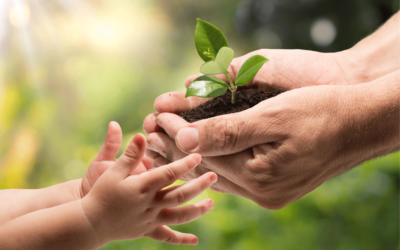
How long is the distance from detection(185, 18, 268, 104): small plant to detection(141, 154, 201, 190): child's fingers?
0.46 feet

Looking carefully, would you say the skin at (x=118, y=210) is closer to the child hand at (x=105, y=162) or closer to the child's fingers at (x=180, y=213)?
the child's fingers at (x=180, y=213)

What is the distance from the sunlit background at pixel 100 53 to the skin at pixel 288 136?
1027 millimetres

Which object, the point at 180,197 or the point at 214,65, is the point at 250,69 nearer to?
the point at 214,65

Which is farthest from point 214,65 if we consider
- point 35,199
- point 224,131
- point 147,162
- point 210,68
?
point 35,199

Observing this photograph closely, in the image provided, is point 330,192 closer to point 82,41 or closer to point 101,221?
point 101,221

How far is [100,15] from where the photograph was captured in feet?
5.13

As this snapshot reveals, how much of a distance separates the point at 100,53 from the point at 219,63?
1.23 metres

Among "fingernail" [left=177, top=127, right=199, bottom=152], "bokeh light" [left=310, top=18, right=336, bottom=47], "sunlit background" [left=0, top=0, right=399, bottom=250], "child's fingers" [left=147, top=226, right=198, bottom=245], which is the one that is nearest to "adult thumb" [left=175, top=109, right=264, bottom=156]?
"fingernail" [left=177, top=127, right=199, bottom=152]

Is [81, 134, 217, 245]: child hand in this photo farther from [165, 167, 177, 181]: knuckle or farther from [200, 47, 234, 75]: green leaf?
[200, 47, 234, 75]: green leaf

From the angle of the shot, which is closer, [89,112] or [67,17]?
[67,17]

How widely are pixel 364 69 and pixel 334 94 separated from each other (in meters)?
0.33

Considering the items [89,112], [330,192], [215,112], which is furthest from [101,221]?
[89,112]

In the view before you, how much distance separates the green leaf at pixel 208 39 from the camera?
628 mm

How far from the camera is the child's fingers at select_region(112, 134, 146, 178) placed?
0.55 m
